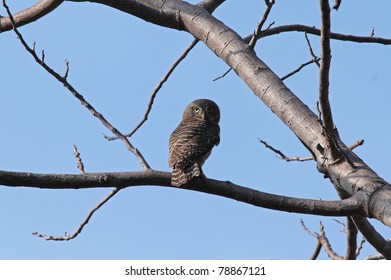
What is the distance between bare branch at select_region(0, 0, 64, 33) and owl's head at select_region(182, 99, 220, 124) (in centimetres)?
241

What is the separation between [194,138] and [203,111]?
4.16 feet

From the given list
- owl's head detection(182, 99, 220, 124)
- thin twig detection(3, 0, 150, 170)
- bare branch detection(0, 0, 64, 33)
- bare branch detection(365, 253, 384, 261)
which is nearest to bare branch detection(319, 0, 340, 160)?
thin twig detection(3, 0, 150, 170)

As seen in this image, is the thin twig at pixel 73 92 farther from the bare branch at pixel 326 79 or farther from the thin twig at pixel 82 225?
the bare branch at pixel 326 79

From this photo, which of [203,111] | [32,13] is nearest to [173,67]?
[32,13]

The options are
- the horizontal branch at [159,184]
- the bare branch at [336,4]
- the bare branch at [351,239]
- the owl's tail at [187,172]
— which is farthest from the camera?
the bare branch at [351,239]

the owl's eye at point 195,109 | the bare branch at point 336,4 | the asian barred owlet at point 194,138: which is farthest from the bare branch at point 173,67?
the owl's eye at point 195,109

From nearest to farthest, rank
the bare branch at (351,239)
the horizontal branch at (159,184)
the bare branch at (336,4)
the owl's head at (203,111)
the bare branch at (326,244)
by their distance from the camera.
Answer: the horizontal branch at (159,184), the bare branch at (336,4), the bare branch at (351,239), the bare branch at (326,244), the owl's head at (203,111)

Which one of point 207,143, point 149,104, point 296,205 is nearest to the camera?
point 296,205

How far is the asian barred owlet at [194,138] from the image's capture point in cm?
461

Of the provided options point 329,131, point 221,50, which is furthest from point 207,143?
point 329,131
